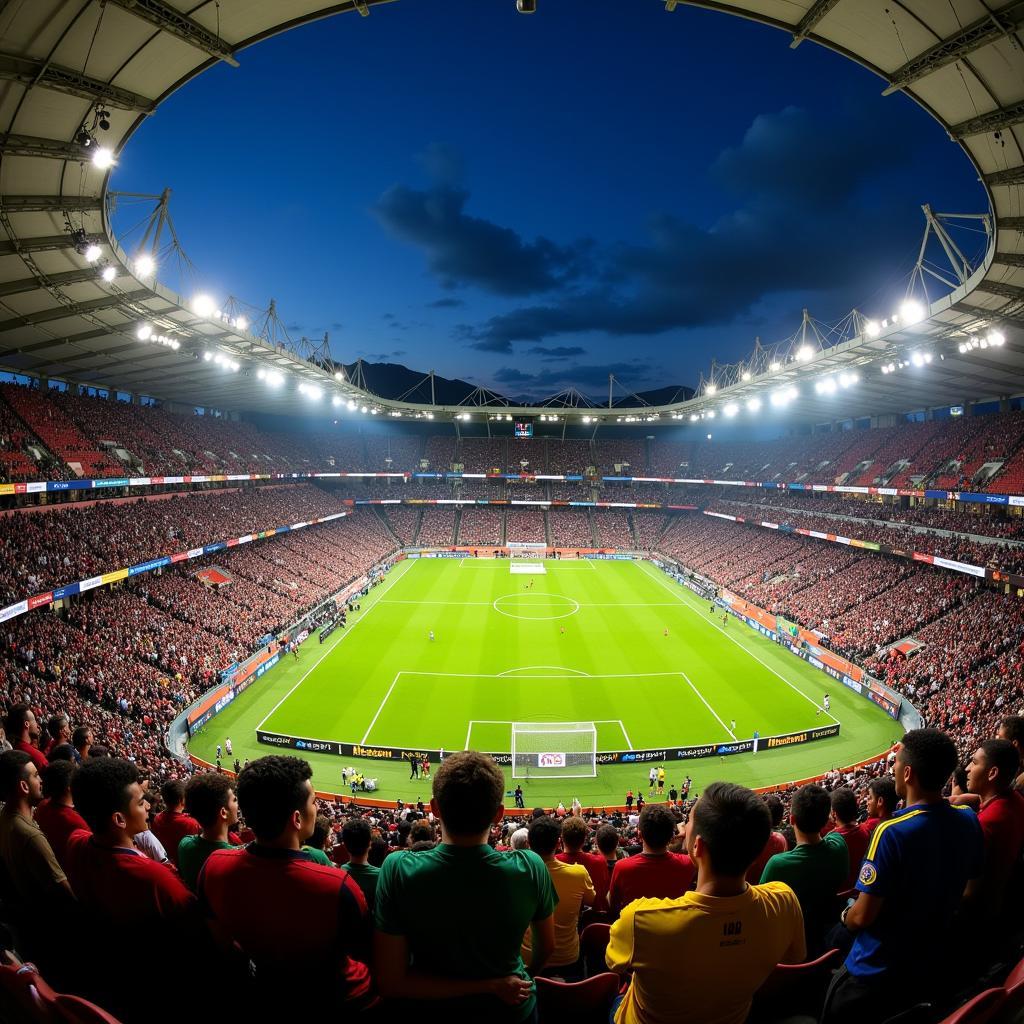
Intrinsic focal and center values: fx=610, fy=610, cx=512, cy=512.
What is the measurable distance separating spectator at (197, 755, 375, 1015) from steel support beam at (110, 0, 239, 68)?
1519 centimetres

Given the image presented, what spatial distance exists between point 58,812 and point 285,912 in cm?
353

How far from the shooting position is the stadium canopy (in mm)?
12172

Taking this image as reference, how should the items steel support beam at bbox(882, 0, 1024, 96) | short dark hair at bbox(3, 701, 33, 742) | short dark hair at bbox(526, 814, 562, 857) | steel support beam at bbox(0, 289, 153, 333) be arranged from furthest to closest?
steel support beam at bbox(0, 289, 153, 333) < steel support beam at bbox(882, 0, 1024, 96) < short dark hair at bbox(3, 701, 33, 742) < short dark hair at bbox(526, 814, 562, 857)

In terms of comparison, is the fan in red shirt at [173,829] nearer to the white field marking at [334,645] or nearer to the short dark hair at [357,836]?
the short dark hair at [357,836]

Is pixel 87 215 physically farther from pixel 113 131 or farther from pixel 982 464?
pixel 982 464

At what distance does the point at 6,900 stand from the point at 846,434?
64069 mm

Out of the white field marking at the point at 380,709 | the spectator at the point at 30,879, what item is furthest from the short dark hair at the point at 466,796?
the white field marking at the point at 380,709

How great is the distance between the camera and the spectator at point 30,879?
165 inches

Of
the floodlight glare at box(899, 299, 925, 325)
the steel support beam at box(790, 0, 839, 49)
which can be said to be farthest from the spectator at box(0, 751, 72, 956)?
the floodlight glare at box(899, 299, 925, 325)

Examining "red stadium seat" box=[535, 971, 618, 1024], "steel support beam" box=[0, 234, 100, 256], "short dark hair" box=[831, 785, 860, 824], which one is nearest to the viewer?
"red stadium seat" box=[535, 971, 618, 1024]

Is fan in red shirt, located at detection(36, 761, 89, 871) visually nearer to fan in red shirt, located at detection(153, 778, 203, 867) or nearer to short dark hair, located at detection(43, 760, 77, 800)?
short dark hair, located at detection(43, 760, 77, 800)

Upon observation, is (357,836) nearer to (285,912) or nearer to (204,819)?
(204,819)

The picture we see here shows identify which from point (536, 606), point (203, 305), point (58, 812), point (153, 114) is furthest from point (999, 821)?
point (536, 606)

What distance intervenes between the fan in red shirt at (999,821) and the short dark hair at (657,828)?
84.6 inches
